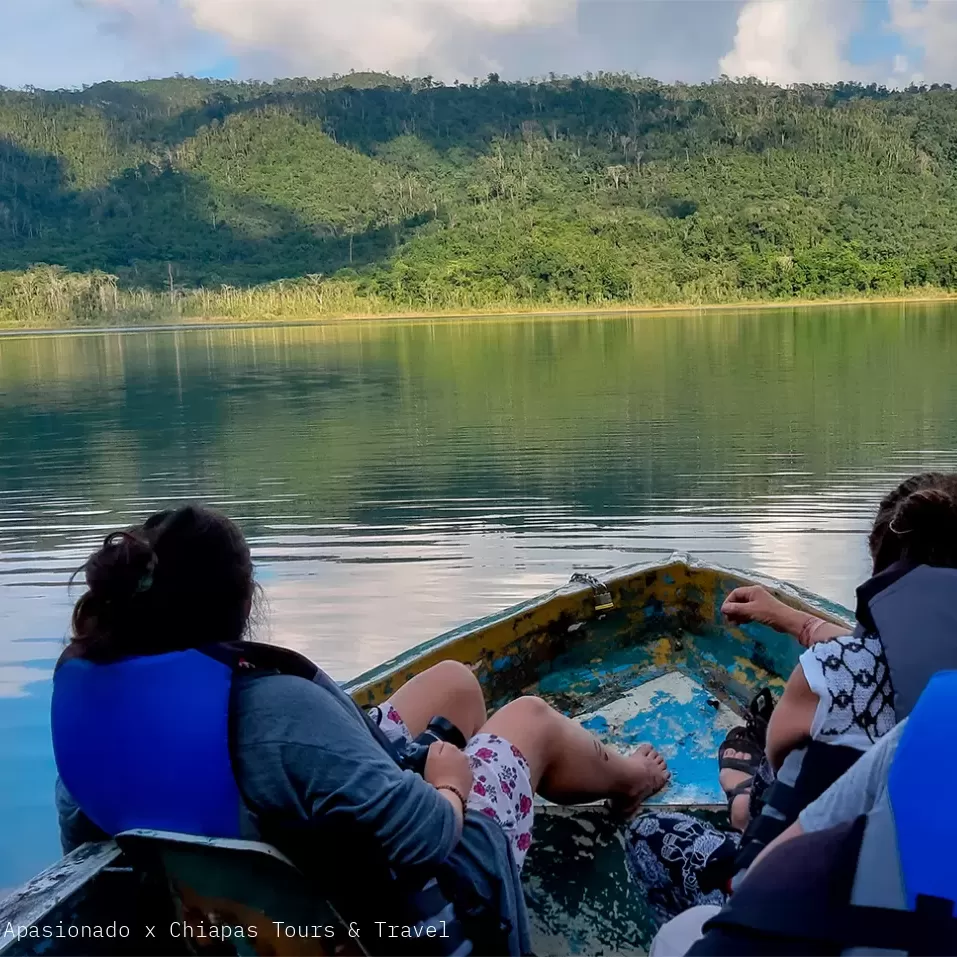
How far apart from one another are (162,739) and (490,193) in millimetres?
100868

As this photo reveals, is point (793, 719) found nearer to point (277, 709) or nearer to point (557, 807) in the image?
point (277, 709)

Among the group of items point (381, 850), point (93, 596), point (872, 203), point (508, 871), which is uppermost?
point (872, 203)

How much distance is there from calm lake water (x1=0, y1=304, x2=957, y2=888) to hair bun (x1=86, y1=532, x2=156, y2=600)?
2.68 m

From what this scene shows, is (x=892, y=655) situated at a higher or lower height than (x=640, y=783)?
higher

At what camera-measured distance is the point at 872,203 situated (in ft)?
289

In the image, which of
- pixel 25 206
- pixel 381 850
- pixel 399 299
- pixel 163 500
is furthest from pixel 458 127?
pixel 381 850

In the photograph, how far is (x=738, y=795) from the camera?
2.24 m

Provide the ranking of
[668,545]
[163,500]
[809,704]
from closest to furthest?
[809,704] → [668,545] → [163,500]

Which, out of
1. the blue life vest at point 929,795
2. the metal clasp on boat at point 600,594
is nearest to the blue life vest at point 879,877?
the blue life vest at point 929,795

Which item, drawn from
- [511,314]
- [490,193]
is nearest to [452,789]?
[511,314]

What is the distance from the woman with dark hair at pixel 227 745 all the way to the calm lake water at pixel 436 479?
8.52ft

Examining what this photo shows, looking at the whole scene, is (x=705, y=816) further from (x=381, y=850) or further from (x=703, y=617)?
(x=703, y=617)

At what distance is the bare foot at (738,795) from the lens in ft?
7.05

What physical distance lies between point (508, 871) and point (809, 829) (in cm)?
82
